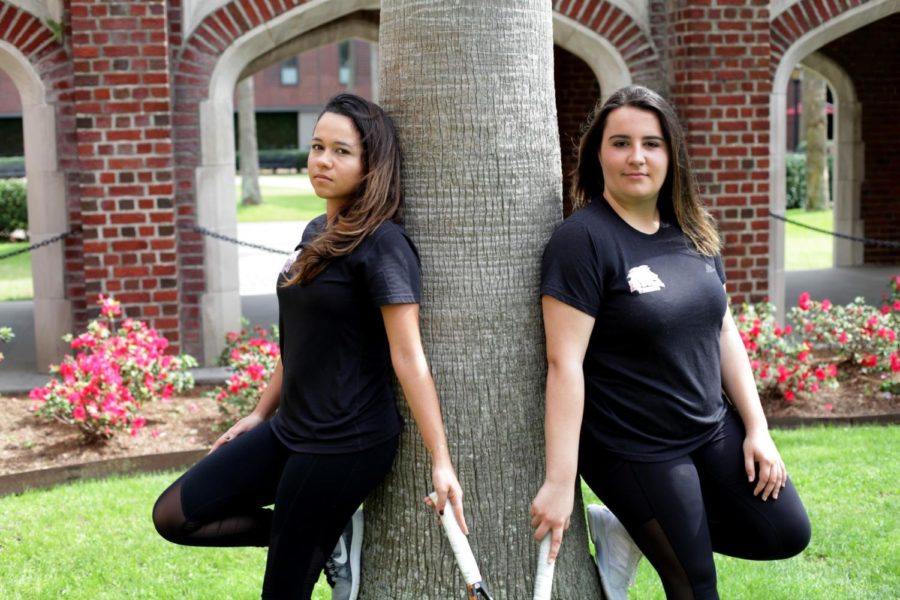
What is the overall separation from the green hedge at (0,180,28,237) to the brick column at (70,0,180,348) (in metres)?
15.4

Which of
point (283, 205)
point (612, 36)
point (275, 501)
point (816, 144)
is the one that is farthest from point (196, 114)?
point (283, 205)

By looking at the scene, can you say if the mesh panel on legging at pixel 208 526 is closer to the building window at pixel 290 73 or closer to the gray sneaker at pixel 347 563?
the gray sneaker at pixel 347 563

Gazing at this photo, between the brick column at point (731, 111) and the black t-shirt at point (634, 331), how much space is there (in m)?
→ 5.41

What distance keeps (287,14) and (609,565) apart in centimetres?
573

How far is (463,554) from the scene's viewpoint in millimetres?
2715

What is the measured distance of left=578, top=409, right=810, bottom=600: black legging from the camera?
2.82m

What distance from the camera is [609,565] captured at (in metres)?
3.13

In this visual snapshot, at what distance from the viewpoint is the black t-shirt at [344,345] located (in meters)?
2.81

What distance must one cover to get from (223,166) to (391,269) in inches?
218

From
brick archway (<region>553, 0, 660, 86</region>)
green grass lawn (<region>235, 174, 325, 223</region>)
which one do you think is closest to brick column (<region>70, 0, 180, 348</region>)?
brick archway (<region>553, 0, 660, 86</region>)

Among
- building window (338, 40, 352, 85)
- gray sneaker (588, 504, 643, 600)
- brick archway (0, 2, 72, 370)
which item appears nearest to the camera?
gray sneaker (588, 504, 643, 600)

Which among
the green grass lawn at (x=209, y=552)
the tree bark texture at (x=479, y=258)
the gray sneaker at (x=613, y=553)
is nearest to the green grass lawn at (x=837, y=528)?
the green grass lawn at (x=209, y=552)

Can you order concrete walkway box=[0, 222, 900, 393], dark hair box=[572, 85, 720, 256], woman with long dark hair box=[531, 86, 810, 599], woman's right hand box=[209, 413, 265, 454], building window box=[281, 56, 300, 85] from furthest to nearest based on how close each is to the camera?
building window box=[281, 56, 300, 85] → concrete walkway box=[0, 222, 900, 393] → woman's right hand box=[209, 413, 265, 454] → dark hair box=[572, 85, 720, 256] → woman with long dark hair box=[531, 86, 810, 599]

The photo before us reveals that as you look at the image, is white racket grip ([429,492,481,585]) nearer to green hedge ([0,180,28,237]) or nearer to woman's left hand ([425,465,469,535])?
woman's left hand ([425,465,469,535])
